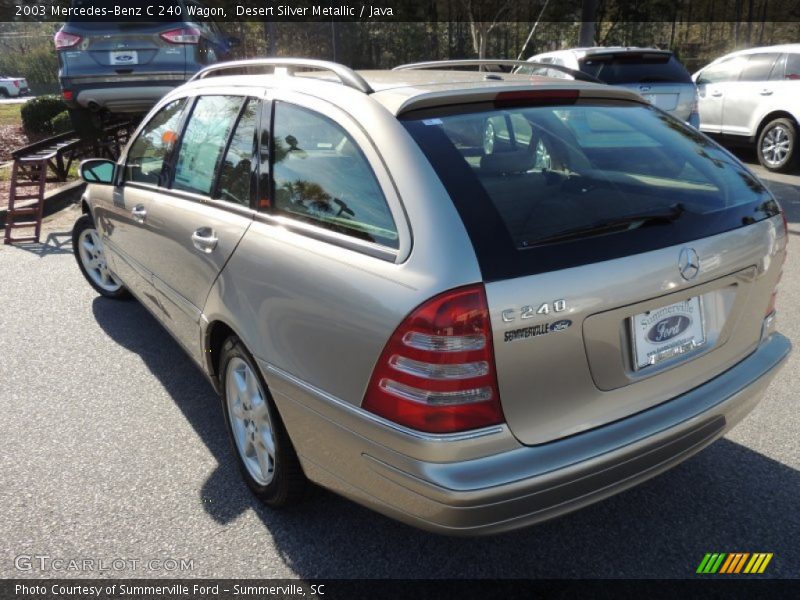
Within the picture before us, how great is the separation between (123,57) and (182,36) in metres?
0.81

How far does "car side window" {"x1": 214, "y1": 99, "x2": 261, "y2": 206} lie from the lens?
107 inches

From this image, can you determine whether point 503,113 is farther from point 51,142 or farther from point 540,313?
point 51,142

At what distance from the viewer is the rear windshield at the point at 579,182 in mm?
1936

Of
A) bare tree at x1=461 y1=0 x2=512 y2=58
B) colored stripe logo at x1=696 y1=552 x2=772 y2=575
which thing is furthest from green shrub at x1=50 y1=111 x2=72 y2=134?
colored stripe logo at x1=696 y1=552 x2=772 y2=575

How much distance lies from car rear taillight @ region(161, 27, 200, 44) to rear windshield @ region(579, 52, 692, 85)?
16.6 ft

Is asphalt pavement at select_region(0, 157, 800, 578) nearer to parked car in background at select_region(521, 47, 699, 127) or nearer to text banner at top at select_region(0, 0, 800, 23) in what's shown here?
parked car in background at select_region(521, 47, 699, 127)

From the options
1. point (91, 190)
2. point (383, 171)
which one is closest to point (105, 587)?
point (383, 171)

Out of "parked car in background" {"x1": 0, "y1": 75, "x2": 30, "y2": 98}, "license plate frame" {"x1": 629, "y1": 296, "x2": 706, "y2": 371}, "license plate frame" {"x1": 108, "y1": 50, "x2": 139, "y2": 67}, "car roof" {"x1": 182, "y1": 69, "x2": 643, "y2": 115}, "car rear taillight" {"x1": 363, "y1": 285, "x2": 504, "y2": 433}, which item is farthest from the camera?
"parked car in background" {"x1": 0, "y1": 75, "x2": 30, "y2": 98}

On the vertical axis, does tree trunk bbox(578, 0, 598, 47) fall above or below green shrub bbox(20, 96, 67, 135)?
above

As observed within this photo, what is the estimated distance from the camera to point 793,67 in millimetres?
9508

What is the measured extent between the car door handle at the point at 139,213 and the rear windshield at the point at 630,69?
6.50 m

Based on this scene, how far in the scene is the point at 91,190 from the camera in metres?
4.66

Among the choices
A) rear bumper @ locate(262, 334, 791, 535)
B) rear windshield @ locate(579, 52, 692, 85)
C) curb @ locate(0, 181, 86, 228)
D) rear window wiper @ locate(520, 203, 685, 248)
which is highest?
rear windshield @ locate(579, 52, 692, 85)

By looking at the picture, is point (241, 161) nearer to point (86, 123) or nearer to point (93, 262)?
point (93, 262)
